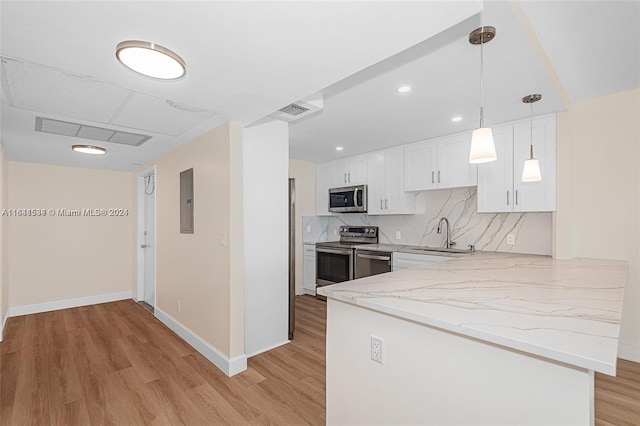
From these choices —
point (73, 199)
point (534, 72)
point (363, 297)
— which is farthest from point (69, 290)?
point (534, 72)

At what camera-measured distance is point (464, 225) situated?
3.98 meters

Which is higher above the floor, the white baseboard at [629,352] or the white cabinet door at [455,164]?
the white cabinet door at [455,164]

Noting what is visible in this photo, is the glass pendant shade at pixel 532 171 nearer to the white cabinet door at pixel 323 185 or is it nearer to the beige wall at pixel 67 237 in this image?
the white cabinet door at pixel 323 185

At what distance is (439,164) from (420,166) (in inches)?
10.3

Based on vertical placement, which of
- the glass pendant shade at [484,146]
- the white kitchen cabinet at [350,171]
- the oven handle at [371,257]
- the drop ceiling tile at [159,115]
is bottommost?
the oven handle at [371,257]

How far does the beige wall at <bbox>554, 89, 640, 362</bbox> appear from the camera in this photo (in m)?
2.65

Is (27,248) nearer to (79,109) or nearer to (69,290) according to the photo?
(69,290)

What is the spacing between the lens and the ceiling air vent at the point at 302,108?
2432 mm

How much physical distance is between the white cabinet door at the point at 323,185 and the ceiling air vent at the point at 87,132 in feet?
9.29

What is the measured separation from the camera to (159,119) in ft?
8.62

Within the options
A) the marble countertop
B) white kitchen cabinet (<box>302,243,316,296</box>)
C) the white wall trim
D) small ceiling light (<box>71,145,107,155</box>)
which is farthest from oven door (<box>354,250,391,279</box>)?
small ceiling light (<box>71,145,107,155</box>)

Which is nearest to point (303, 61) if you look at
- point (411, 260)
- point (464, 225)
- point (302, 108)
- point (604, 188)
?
point (302, 108)

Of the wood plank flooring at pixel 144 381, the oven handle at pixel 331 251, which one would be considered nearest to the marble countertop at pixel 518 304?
the wood plank flooring at pixel 144 381

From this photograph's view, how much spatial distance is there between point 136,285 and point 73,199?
1.64 meters
